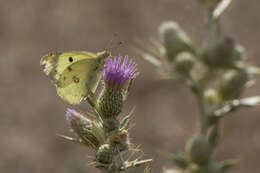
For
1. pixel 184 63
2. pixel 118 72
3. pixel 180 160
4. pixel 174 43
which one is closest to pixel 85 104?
pixel 174 43

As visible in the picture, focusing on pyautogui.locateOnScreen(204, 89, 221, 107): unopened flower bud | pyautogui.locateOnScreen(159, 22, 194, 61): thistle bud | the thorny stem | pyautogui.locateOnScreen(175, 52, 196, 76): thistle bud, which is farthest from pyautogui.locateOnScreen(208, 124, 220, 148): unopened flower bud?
pyautogui.locateOnScreen(159, 22, 194, 61): thistle bud

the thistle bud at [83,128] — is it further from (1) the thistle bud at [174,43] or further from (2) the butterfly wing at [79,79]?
(1) the thistle bud at [174,43]

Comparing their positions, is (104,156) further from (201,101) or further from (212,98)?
(212,98)

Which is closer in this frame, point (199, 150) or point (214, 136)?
Answer: point (199, 150)

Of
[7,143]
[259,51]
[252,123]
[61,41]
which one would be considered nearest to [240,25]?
[259,51]

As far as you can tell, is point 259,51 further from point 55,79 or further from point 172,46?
point 55,79

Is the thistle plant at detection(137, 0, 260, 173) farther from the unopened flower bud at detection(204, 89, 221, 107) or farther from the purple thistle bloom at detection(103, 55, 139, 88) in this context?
the purple thistle bloom at detection(103, 55, 139, 88)
